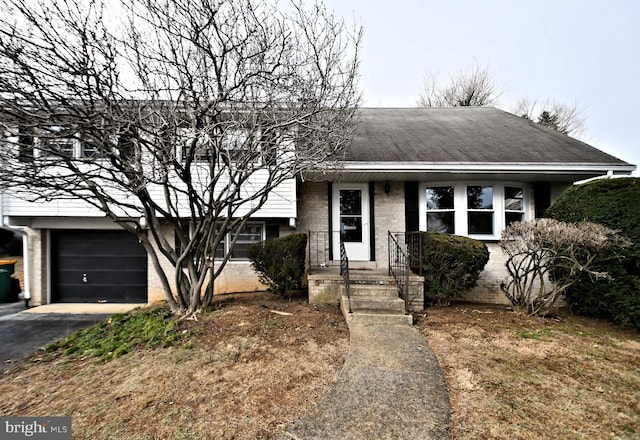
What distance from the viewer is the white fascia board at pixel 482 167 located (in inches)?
256

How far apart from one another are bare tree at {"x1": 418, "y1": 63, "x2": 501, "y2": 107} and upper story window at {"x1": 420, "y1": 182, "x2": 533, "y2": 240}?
15.1 m

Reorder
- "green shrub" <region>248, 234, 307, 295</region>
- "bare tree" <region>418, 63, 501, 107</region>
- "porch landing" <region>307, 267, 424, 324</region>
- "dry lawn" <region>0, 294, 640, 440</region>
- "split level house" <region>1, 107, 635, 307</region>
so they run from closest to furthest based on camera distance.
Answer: "dry lawn" <region>0, 294, 640, 440</region>
"porch landing" <region>307, 267, 424, 324</region>
"green shrub" <region>248, 234, 307, 295</region>
"split level house" <region>1, 107, 635, 307</region>
"bare tree" <region>418, 63, 501, 107</region>

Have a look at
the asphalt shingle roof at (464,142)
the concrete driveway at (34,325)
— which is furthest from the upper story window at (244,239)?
the asphalt shingle roof at (464,142)

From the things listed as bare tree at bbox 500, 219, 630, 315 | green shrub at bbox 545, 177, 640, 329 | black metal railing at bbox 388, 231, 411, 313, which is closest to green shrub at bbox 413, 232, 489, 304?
black metal railing at bbox 388, 231, 411, 313

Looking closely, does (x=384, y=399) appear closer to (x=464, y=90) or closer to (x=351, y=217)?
(x=351, y=217)

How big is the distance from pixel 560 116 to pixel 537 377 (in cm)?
2505

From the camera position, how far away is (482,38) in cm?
1031

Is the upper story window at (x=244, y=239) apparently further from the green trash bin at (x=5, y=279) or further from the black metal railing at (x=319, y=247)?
the green trash bin at (x=5, y=279)

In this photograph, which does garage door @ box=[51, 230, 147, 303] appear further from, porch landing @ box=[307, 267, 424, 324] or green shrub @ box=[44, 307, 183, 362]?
porch landing @ box=[307, 267, 424, 324]

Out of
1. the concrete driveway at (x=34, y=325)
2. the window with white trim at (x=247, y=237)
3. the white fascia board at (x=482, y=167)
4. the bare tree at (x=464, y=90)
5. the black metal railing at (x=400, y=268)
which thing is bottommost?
the concrete driveway at (x=34, y=325)

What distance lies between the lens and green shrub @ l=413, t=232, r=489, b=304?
18.0 ft

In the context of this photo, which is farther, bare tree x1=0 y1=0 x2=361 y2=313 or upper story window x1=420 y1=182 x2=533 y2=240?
upper story window x1=420 y1=182 x2=533 y2=240

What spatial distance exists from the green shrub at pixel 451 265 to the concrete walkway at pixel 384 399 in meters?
2.09

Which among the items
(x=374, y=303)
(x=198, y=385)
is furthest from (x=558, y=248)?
(x=198, y=385)
